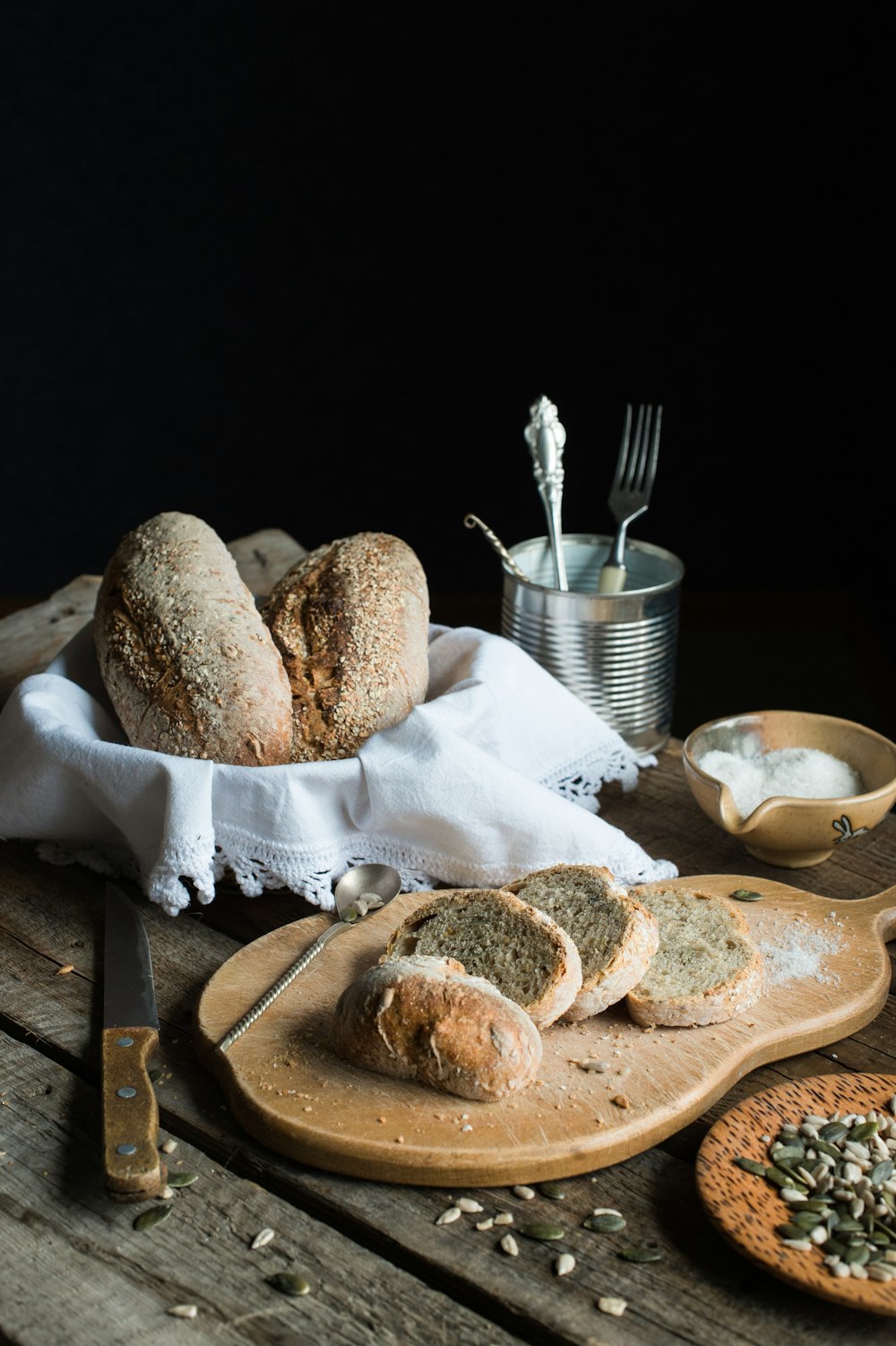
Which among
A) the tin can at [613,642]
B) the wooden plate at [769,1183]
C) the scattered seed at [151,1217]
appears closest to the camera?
the wooden plate at [769,1183]

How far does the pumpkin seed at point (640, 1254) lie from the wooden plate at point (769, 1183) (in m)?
0.06

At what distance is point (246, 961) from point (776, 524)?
3252 millimetres

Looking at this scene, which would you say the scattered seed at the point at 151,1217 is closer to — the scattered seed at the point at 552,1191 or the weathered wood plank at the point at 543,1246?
the weathered wood plank at the point at 543,1246

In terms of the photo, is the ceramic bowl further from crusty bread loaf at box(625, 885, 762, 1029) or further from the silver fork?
the silver fork

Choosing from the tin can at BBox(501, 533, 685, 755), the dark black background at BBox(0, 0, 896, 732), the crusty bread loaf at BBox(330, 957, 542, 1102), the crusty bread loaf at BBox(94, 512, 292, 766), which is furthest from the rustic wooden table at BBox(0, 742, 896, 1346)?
the dark black background at BBox(0, 0, 896, 732)

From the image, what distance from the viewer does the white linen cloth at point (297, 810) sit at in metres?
1.83

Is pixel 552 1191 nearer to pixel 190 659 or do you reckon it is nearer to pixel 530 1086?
pixel 530 1086

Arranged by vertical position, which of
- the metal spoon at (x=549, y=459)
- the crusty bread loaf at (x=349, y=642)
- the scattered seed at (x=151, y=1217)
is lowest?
the scattered seed at (x=151, y=1217)

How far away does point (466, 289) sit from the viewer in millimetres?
4355

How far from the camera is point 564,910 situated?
1.68 meters

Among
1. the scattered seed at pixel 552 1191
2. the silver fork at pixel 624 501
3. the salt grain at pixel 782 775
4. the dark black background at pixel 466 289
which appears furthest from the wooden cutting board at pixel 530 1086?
the dark black background at pixel 466 289

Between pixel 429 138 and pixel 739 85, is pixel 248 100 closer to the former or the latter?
pixel 429 138

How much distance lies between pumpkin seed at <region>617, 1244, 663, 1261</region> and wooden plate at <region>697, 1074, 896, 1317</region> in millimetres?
64

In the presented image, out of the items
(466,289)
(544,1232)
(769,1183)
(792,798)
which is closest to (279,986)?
(544,1232)
